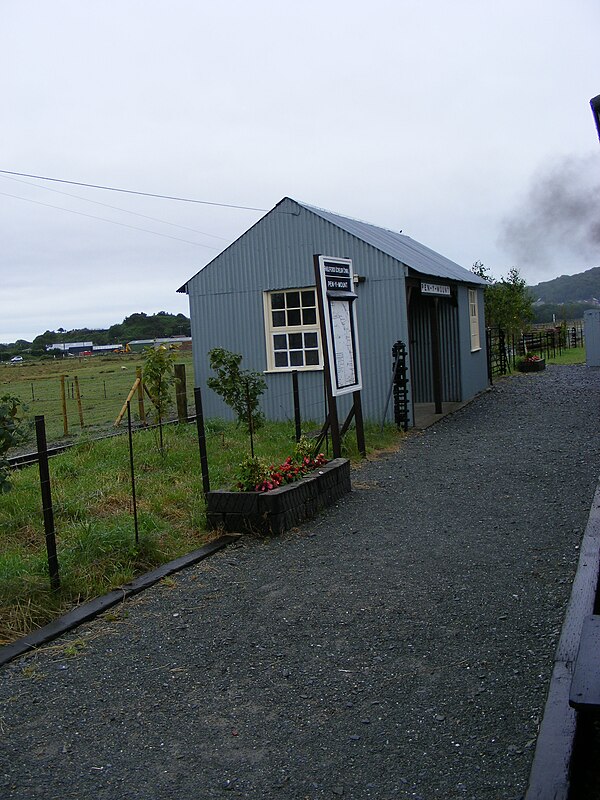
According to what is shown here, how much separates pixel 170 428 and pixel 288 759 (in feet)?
35.9

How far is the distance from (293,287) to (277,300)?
1.59 ft

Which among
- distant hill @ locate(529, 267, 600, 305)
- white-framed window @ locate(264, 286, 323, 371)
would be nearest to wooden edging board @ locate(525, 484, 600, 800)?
white-framed window @ locate(264, 286, 323, 371)

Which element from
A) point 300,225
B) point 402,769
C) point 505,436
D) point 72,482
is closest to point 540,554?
point 402,769

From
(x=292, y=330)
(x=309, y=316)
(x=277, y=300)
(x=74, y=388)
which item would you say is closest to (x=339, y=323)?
(x=309, y=316)

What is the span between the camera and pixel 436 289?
55.7 feet

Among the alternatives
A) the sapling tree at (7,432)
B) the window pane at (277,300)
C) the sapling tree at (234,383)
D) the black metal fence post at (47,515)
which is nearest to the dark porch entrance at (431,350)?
the window pane at (277,300)

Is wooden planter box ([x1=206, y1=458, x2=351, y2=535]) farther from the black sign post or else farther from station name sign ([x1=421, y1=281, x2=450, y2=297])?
station name sign ([x1=421, y1=281, x2=450, y2=297])

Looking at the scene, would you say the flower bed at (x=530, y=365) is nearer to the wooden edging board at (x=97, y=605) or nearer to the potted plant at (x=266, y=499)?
the potted plant at (x=266, y=499)

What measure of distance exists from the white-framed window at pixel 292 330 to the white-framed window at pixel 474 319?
6391 mm

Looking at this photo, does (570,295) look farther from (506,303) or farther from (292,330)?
(292,330)

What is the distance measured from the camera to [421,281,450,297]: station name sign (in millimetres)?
16031

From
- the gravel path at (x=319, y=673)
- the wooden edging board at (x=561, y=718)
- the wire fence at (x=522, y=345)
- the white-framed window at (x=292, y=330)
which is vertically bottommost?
the gravel path at (x=319, y=673)

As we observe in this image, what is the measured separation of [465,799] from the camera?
3.26m

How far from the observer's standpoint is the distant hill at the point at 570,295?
69812 mm
